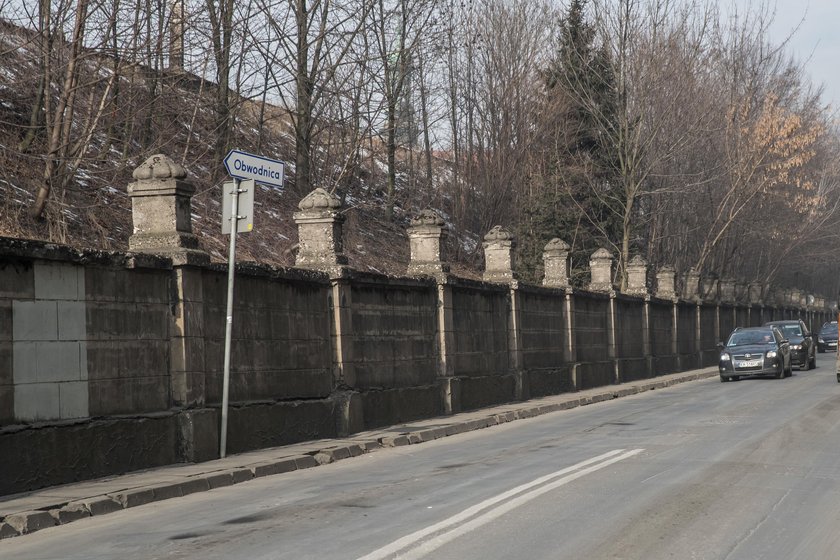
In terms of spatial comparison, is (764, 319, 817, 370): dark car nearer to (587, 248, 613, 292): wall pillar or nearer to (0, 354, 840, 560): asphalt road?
(587, 248, 613, 292): wall pillar

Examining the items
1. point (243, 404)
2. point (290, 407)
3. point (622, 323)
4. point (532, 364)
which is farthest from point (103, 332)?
point (622, 323)

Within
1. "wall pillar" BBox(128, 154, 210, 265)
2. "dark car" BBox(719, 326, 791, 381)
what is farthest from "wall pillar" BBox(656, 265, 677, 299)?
"wall pillar" BBox(128, 154, 210, 265)

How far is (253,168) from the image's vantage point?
13516 mm

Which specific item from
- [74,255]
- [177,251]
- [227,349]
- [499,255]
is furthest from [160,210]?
[499,255]

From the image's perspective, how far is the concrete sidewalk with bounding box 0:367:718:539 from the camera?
921 centimetres

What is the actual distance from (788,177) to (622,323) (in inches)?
701

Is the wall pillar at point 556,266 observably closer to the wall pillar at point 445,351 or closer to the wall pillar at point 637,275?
the wall pillar at point 445,351

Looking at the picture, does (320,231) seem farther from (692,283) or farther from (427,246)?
(692,283)

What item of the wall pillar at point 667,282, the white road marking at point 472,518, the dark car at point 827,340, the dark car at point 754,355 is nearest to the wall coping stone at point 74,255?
the white road marking at point 472,518

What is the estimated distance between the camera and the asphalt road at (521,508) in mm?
7469

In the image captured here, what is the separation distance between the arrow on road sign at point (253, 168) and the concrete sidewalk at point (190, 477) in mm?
3463

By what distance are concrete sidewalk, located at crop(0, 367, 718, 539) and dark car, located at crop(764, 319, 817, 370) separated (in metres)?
20.5

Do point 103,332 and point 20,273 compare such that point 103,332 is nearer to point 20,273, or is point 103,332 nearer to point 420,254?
point 20,273

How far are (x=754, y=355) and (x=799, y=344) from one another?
6.75 metres
